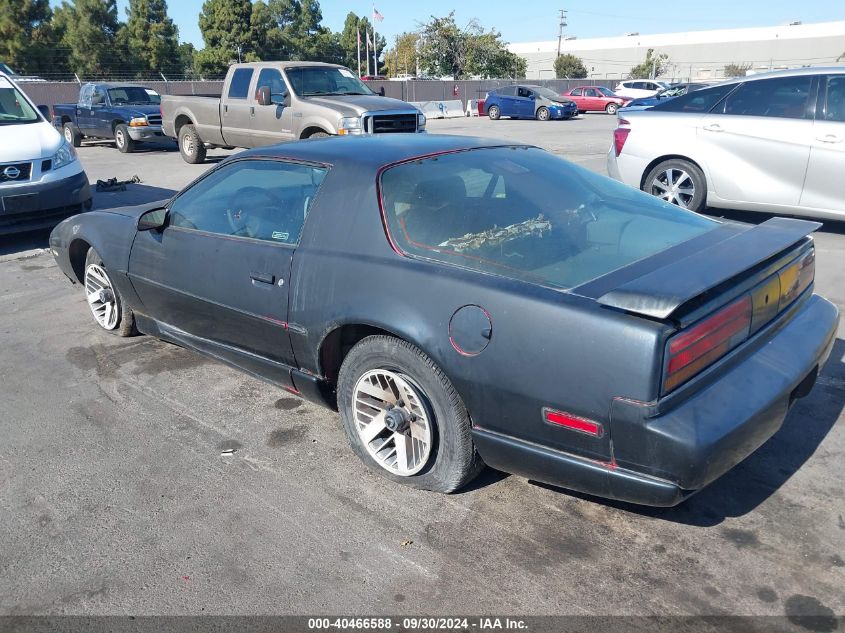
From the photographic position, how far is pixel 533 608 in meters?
2.45

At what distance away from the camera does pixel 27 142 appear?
7828 mm

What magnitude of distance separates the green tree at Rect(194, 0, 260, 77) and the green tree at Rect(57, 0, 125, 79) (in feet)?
32.8

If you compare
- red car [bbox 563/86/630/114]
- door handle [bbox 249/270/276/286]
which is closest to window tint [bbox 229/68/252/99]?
door handle [bbox 249/270/276/286]

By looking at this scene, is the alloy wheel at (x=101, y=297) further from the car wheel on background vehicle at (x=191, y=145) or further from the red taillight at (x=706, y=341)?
the car wheel on background vehicle at (x=191, y=145)

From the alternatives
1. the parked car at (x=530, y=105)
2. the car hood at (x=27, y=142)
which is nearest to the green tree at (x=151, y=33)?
the parked car at (x=530, y=105)

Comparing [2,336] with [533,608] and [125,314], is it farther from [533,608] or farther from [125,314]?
[533,608]

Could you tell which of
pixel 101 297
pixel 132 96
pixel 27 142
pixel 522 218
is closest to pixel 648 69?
pixel 132 96

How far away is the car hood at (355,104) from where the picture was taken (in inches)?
444

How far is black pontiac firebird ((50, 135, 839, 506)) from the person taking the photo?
8.04 feet

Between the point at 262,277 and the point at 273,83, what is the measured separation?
9.81 meters

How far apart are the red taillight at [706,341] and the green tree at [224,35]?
56.9m

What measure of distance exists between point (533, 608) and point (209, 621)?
3.67 feet

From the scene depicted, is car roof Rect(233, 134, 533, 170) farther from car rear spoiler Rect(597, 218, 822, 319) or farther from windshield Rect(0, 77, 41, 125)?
windshield Rect(0, 77, 41, 125)

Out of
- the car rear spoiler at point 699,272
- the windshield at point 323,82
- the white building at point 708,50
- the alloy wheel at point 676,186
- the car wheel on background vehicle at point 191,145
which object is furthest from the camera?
the white building at point 708,50
